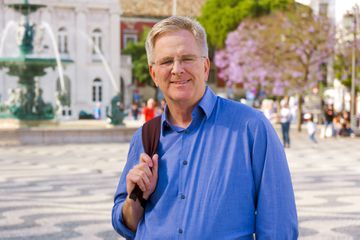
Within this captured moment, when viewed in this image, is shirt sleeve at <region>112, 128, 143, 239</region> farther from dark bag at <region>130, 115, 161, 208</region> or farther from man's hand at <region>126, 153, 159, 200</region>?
man's hand at <region>126, 153, 159, 200</region>

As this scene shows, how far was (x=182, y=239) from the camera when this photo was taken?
2.84 m

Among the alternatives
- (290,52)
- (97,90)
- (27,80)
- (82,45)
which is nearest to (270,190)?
(27,80)

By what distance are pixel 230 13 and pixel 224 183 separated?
52957mm

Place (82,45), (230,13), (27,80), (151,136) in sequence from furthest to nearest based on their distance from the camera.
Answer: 1. (230,13)
2. (82,45)
3. (27,80)
4. (151,136)

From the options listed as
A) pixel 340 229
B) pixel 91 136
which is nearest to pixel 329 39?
pixel 91 136

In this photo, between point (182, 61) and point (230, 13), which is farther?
point (230, 13)

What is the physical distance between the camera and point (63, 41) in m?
50.2

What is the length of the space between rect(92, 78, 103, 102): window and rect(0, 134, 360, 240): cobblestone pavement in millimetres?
31541

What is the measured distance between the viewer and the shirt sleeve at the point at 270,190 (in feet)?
9.30

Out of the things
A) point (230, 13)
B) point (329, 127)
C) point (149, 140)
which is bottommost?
point (329, 127)

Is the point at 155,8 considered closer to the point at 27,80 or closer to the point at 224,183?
the point at 27,80

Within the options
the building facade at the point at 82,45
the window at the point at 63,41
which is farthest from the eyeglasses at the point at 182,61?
the window at the point at 63,41

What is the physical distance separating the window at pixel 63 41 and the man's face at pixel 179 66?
156 ft

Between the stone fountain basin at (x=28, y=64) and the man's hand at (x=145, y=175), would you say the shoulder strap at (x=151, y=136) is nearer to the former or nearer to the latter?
the man's hand at (x=145, y=175)
